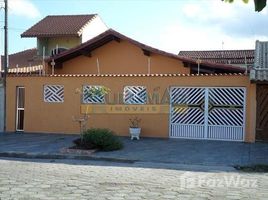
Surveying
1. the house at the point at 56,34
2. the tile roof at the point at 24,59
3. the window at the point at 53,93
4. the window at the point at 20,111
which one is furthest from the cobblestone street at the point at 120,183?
the tile roof at the point at 24,59

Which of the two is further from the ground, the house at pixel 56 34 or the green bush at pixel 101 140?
the house at pixel 56 34

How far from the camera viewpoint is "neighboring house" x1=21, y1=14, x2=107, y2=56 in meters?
27.2

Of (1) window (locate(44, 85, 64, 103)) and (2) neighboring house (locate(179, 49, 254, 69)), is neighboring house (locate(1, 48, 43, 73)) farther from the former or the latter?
(2) neighboring house (locate(179, 49, 254, 69))

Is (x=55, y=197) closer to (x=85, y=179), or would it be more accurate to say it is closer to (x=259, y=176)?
(x=85, y=179)

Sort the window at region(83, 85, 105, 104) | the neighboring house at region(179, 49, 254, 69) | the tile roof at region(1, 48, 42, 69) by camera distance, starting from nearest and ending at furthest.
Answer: the window at region(83, 85, 105, 104), the tile roof at region(1, 48, 42, 69), the neighboring house at region(179, 49, 254, 69)

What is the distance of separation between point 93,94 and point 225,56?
662 inches

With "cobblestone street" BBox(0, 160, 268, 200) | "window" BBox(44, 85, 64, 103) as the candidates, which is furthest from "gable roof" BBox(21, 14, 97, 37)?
"cobblestone street" BBox(0, 160, 268, 200)

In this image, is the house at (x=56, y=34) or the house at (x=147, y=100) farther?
the house at (x=56, y=34)

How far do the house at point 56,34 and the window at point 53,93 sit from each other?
28.4 feet

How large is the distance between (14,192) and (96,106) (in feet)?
32.9

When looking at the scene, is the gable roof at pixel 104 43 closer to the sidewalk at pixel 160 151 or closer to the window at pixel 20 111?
the window at pixel 20 111

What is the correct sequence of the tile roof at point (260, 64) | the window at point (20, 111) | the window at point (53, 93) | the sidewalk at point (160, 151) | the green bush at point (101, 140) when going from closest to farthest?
the sidewalk at point (160, 151)
the green bush at point (101, 140)
the tile roof at point (260, 64)
the window at point (53, 93)
the window at point (20, 111)

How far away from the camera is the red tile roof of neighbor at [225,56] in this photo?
28781mm

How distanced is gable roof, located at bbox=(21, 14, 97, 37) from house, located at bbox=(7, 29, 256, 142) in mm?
7958
